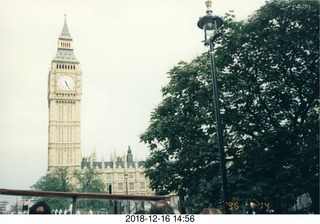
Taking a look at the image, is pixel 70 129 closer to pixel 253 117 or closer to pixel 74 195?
pixel 253 117

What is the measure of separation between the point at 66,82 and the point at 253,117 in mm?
92947

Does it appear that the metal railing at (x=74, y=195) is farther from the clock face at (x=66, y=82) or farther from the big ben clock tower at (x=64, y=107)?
the clock face at (x=66, y=82)

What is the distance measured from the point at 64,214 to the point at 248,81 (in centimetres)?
963

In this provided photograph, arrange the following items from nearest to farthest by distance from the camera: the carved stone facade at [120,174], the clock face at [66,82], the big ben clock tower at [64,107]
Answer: the big ben clock tower at [64,107] < the carved stone facade at [120,174] < the clock face at [66,82]

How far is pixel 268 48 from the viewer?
39.1ft

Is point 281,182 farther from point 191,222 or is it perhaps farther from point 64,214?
point 64,214

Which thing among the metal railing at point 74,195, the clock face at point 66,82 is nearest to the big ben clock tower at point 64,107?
the clock face at point 66,82

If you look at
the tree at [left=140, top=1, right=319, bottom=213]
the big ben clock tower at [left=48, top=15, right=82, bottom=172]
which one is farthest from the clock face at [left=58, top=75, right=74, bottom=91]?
the tree at [left=140, top=1, right=319, bottom=213]

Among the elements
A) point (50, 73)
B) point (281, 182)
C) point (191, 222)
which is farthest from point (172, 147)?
point (50, 73)

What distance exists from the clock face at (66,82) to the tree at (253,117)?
88.7 metres

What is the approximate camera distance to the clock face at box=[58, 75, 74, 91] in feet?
323

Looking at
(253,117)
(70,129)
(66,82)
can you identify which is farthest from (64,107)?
(253,117)

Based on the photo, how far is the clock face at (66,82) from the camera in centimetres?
9838

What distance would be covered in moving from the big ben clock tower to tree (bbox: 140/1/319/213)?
84.8m
